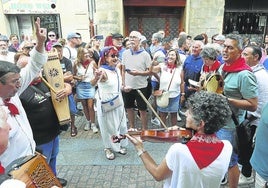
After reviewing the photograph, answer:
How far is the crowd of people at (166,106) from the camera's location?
1930mm

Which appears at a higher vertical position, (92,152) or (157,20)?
(157,20)

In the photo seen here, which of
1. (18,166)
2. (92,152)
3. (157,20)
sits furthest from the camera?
(157,20)

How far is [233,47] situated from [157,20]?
349 inches

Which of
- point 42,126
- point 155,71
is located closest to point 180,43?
point 155,71

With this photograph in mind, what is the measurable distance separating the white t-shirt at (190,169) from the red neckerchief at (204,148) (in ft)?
0.09

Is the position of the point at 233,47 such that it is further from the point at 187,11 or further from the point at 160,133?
the point at 187,11

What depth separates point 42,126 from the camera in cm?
318

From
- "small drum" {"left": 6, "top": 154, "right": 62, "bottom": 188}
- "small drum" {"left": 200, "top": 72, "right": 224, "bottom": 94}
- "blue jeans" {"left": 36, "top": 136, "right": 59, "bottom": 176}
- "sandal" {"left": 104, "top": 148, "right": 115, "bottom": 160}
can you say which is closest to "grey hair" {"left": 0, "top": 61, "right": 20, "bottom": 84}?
"small drum" {"left": 6, "top": 154, "right": 62, "bottom": 188}

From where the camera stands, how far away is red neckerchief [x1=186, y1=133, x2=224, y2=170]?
188cm

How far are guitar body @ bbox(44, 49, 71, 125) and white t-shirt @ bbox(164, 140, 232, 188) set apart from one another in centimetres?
170

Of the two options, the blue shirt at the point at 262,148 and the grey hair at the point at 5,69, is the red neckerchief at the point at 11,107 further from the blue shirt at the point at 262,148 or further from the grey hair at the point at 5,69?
the blue shirt at the point at 262,148

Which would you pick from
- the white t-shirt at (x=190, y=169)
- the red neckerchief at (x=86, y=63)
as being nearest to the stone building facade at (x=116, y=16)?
the red neckerchief at (x=86, y=63)

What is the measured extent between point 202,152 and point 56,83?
2.10 metres

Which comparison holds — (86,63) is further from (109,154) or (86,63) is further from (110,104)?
(109,154)
